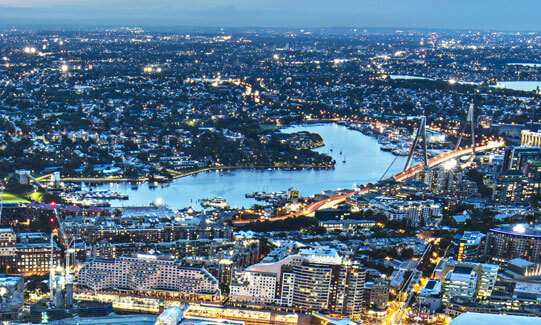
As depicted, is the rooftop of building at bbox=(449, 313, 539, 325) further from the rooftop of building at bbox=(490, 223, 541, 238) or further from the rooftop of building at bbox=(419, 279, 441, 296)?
the rooftop of building at bbox=(490, 223, 541, 238)

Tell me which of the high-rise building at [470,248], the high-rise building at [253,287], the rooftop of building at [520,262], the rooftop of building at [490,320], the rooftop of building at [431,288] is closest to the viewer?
the rooftop of building at [490,320]

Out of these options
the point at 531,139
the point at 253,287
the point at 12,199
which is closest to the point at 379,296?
the point at 253,287

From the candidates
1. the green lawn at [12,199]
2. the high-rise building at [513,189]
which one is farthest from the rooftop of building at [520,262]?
the green lawn at [12,199]

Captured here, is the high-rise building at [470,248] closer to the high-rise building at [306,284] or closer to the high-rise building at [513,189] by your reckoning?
the high-rise building at [306,284]

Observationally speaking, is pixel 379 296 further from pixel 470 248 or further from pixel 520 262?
pixel 470 248

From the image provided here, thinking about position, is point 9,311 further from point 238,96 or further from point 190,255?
point 238,96

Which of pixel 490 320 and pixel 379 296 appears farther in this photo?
pixel 379 296

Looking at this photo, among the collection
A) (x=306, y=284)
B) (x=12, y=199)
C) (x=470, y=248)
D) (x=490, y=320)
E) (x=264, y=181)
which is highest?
(x=490, y=320)

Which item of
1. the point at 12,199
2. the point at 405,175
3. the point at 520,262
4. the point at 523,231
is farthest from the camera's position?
the point at 405,175

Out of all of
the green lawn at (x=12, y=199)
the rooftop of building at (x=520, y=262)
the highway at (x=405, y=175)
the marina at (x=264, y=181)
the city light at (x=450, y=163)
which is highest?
the rooftop of building at (x=520, y=262)

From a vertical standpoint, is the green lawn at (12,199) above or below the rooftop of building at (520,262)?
below
